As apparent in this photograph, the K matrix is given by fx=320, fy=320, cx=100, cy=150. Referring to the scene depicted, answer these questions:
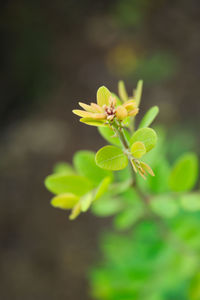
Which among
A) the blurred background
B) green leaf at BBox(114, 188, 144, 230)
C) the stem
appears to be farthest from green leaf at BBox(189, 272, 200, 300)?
the blurred background

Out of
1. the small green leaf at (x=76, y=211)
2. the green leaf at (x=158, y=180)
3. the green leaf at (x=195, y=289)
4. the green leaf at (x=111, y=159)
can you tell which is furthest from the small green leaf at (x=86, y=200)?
the green leaf at (x=195, y=289)

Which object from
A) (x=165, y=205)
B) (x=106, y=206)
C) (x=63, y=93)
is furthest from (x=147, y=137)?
(x=63, y=93)

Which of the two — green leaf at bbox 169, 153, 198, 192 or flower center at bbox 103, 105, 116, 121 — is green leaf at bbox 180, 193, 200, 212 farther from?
flower center at bbox 103, 105, 116, 121

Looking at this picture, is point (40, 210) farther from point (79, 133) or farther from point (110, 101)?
point (110, 101)

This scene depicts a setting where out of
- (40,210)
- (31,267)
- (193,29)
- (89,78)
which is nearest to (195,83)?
(193,29)

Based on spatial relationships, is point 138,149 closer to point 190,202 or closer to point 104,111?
point 104,111

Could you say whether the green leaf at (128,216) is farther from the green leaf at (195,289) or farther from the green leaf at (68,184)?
the green leaf at (195,289)

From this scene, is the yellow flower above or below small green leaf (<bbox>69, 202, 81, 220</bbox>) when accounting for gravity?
above
